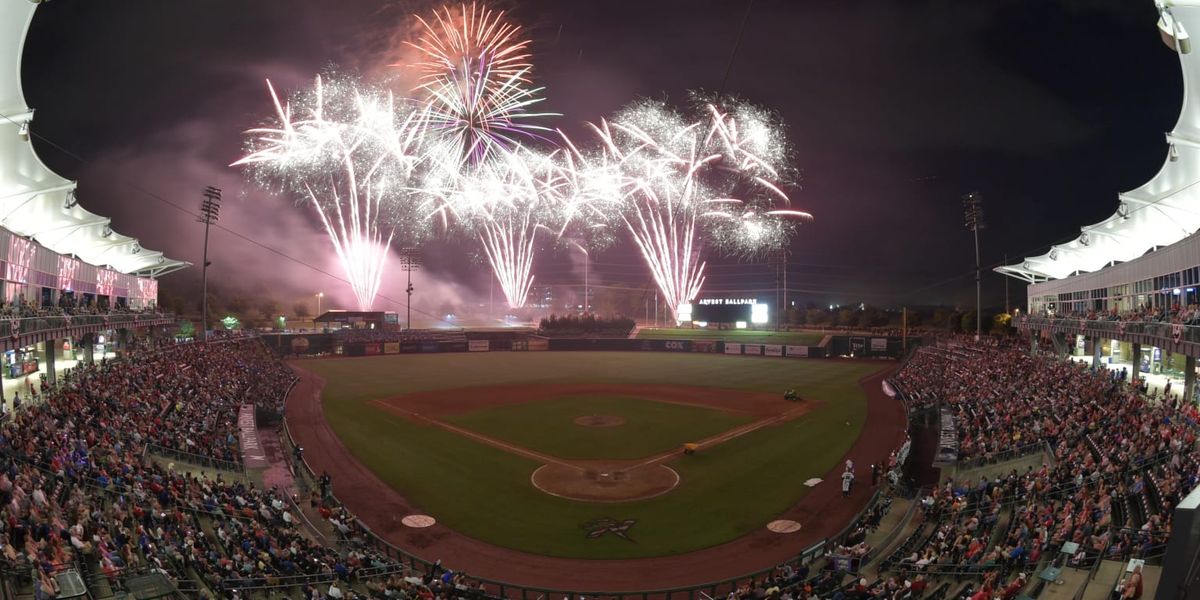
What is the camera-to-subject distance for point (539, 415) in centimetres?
4078

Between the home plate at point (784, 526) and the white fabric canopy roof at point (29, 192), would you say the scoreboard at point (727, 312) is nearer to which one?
the white fabric canopy roof at point (29, 192)

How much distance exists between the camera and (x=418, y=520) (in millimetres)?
22500

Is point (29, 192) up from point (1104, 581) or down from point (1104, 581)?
up

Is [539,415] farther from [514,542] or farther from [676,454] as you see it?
[514,542]

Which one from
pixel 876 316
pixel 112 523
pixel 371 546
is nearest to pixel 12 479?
pixel 112 523

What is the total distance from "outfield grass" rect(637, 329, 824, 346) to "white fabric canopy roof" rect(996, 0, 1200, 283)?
32.3 meters

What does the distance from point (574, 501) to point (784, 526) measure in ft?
25.3

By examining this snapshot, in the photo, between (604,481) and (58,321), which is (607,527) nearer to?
(604,481)

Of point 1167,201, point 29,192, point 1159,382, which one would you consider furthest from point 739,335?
point 29,192

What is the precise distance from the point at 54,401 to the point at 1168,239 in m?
54.5

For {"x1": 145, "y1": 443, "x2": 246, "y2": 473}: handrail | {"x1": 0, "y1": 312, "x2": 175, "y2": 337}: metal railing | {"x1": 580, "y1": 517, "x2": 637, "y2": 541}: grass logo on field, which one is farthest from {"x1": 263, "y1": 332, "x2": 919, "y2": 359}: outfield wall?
{"x1": 580, "y1": 517, "x2": 637, "y2": 541}: grass logo on field

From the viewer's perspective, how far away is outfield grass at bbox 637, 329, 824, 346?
81838 millimetres

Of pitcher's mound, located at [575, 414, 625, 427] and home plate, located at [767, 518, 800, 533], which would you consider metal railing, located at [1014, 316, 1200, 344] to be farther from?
pitcher's mound, located at [575, 414, 625, 427]

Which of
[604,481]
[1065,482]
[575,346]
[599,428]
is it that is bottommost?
[604,481]
